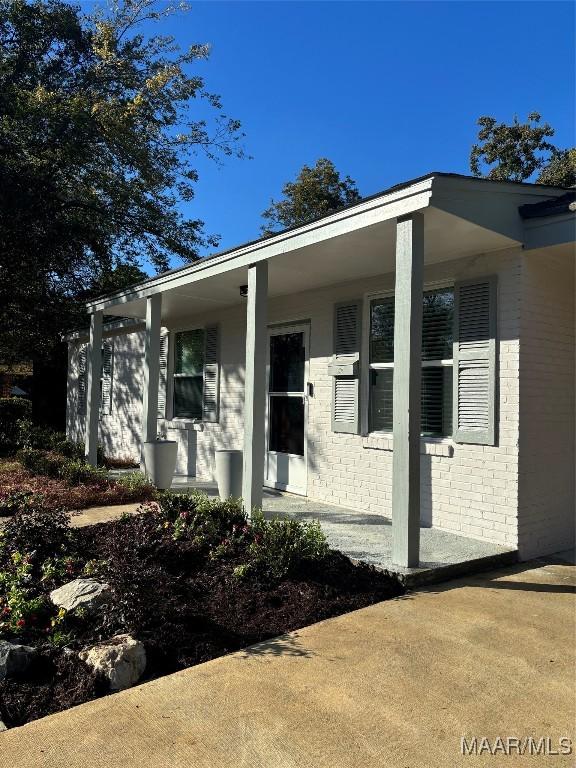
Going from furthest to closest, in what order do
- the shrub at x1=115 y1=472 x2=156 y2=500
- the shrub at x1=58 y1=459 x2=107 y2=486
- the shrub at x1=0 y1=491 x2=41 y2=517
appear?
1. the shrub at x1=58 y1=459 x2=107 y2=486
2. the shrub at x1=115 y1=472 x2=156 y2=500
3. the shrub at x1=0 y1=491 x2=41 y2=517

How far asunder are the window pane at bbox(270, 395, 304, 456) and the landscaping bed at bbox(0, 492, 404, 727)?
7.19 feet

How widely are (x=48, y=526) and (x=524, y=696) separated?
386cm

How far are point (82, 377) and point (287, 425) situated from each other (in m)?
7.74

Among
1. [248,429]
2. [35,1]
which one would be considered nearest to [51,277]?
[35,1]

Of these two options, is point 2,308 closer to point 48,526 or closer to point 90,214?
point 90,214

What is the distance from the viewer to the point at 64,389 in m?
17.5

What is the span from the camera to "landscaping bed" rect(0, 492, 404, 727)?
9.71 feet

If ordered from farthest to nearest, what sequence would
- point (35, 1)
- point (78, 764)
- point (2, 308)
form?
1. point (2, 308)
2. point (35, 1)
3. point (78, 764)

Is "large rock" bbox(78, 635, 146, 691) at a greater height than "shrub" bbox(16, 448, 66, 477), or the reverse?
"shrub" bbox(16, 448, 66, 477)

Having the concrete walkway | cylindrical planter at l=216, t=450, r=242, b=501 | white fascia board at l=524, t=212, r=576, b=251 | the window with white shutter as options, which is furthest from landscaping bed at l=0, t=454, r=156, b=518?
white fascia board at l=524, t=212, r=576, b=251

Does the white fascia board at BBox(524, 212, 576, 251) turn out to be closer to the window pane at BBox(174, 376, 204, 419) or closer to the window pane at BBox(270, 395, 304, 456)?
the window pane at BBox(270, 395, 304, 456)

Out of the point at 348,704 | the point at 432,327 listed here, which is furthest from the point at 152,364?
the point at 348,704

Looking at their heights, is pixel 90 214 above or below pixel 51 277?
above

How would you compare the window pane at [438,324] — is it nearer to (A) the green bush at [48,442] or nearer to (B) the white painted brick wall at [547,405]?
(B) the white painted brick wall at [547,405]
